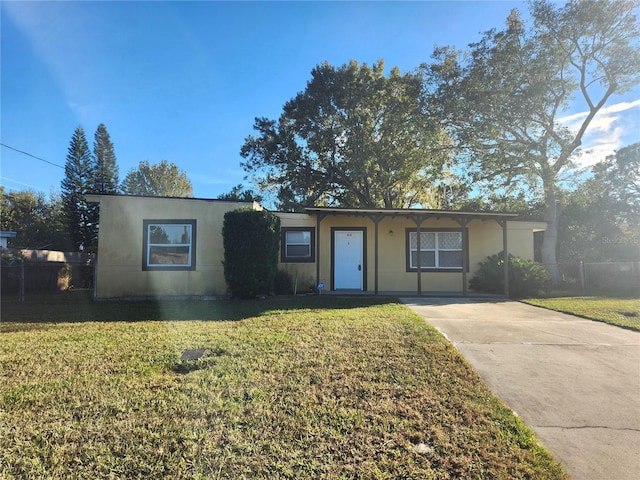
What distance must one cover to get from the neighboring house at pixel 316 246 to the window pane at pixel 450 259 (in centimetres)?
3

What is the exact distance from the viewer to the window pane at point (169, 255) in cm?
1170

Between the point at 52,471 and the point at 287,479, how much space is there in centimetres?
153

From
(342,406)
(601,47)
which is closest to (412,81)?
(601,47)

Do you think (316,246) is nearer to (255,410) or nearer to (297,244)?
(297,244)

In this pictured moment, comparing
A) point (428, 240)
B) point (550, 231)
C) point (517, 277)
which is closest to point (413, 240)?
point (428, 240)

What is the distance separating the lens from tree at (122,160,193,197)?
3399 cm

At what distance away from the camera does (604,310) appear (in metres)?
8.95

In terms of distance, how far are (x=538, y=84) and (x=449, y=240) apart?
26.6ft

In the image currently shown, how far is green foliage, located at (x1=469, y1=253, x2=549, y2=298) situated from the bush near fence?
14.3 metres

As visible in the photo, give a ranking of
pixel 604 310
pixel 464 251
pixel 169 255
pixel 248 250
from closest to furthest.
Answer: pixel 604 310 < pixel 248 250 < pixel 169 255 < pixel 464 251

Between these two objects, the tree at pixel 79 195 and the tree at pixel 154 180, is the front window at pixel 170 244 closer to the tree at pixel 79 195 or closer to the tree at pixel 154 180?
the tree at pixel 79 195

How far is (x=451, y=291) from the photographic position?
43.9 ft

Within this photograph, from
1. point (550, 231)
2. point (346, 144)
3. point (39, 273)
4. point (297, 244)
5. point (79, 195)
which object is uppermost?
point (346, 144)

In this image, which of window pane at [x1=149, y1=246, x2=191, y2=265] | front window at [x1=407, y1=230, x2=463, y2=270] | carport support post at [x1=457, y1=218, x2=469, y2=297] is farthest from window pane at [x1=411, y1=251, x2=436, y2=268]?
window pane at [x1=149, y1=246, x2=191, y2=265]
